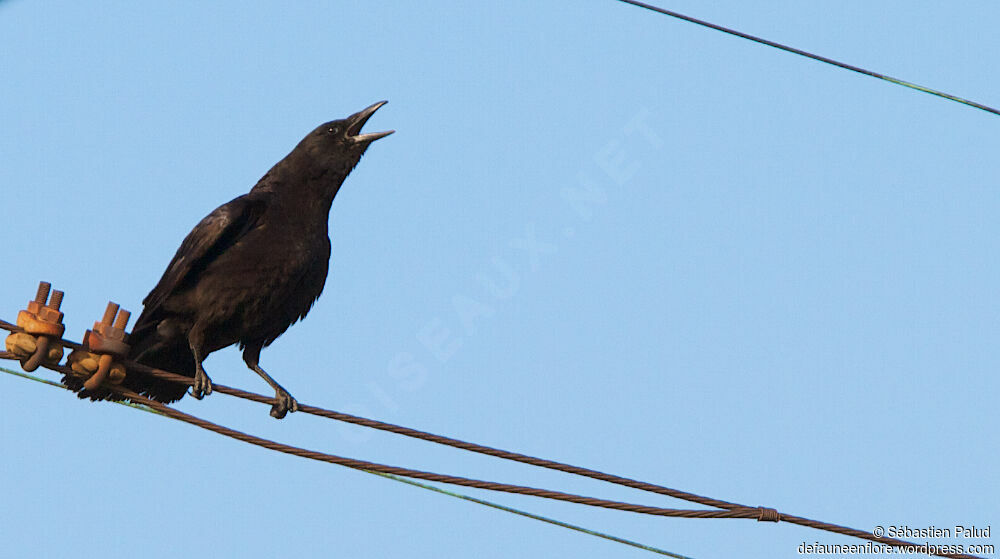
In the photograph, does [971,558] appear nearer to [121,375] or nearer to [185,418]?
[185,418]

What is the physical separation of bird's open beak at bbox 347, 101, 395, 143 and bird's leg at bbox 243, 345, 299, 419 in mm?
1570

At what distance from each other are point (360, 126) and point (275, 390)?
2.05 metres

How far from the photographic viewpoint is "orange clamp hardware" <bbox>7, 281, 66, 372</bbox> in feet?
17.6

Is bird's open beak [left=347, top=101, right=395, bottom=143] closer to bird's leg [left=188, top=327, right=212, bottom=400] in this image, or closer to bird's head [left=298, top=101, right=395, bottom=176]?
bird's head [left=298, top=101, right=395, bottom=176]

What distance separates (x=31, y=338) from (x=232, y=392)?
95cm

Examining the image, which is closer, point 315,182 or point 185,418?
point 185,418

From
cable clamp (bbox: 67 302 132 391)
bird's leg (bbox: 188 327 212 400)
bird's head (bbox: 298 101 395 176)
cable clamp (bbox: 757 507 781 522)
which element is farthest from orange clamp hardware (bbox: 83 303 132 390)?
cable clamp (bbox: 757 507 781 522)

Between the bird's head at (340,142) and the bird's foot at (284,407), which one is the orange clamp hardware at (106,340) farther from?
the bird's head at (340,142)

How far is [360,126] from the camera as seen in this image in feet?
26.4

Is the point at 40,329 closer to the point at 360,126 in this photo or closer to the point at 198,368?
the point at 198,368

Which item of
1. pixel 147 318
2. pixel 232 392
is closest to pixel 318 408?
pixel 232 392

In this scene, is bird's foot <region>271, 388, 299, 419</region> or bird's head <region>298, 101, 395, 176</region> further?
bird's head <region>298, 101, 395, 176</region>

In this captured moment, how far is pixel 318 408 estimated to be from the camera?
562 cm

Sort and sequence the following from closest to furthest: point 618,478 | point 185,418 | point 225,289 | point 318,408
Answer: point 618,478, point 185,418, point 318,408, point 225,289
